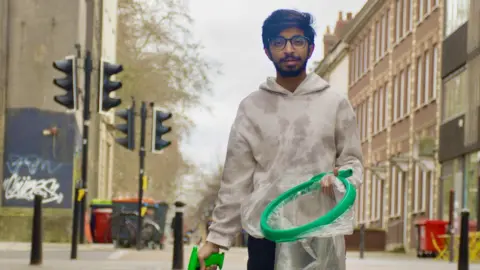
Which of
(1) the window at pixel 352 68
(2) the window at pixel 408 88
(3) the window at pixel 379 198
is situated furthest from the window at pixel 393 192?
(1) the window at pixel 352 68

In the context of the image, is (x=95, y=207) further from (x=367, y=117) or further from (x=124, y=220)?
(x=367, y=117)

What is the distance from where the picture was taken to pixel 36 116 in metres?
33.3

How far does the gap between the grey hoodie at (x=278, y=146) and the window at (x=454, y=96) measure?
36.8 metres

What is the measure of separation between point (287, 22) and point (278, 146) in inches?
19.1

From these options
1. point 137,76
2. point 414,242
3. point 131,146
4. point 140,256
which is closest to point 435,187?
point 414,242

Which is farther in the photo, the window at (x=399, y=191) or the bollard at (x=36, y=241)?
the window at (x=399, y=191)

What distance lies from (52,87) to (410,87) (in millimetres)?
22118

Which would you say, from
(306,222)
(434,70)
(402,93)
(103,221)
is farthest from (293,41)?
(402,93)

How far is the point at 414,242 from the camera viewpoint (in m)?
49.8

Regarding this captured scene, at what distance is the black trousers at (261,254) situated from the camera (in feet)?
17.4

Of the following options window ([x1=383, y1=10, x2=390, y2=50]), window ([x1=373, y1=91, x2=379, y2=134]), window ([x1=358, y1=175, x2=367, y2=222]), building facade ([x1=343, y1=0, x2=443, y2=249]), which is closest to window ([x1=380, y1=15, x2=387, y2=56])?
building facade ([x1=343, y1=0, x2=443, y2=249])

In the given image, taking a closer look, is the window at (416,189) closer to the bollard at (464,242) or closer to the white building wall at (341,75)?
the white building wall at (341,75)

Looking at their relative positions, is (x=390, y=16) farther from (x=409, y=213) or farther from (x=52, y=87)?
(x=52, y=87)

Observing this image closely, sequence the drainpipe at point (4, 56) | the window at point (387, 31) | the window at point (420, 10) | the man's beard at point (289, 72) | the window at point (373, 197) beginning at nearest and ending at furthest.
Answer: the man's beard at point (289, 72) < the drainpipe at point (4, 56) < the window at point (420, 10) < the window at point (387, 31) < the window at point (373, 197)
